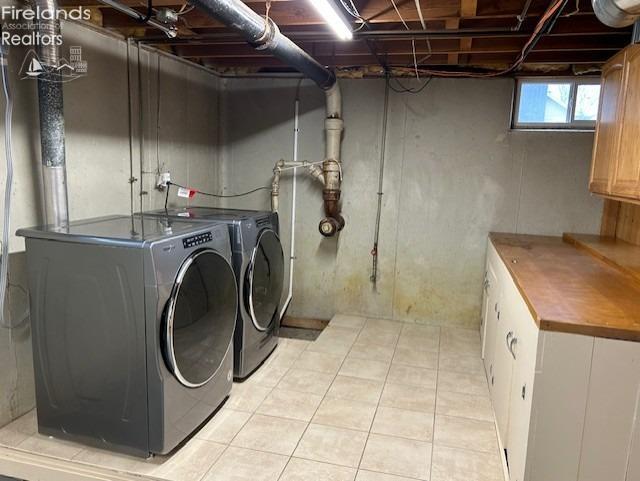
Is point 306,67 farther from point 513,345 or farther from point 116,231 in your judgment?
point 513,345

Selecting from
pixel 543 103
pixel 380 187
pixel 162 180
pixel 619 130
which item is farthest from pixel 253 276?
pixel 543 103

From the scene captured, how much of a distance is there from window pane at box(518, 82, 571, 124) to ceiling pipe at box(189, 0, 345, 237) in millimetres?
1576

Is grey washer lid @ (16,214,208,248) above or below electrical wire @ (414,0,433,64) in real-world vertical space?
below

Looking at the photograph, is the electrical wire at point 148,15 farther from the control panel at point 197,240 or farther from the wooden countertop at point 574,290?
the wooden countertop at point 574,290

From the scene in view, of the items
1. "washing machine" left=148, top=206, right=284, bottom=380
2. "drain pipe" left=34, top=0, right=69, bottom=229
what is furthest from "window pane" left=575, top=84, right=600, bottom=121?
"drain pipe" left=34, top=0, right=69, bottom=229

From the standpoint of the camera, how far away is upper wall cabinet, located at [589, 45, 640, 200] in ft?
7.80

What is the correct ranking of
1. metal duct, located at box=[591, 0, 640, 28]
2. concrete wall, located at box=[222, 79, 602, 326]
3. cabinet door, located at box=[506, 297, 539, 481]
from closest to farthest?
cabinet door, located at box=[506, 297, 539, 481] → metal duct, located at box=[591, 0, 640, 28] → concrete wall, located at box=[222, 79, 602, 326]

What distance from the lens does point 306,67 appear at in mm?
3174

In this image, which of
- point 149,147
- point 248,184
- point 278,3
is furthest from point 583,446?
point 248,184

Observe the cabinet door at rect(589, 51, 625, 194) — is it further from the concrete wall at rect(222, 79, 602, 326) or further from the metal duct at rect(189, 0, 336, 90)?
the metal duct at rect(189, 0, 336, 90)

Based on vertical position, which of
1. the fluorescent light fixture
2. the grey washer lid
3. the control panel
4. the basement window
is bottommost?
the control panel

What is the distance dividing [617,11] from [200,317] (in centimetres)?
229

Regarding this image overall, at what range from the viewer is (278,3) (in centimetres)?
260

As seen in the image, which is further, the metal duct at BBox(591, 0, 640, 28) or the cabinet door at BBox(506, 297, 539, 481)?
the metal duct at BBox(591, 0, 640, 28)
